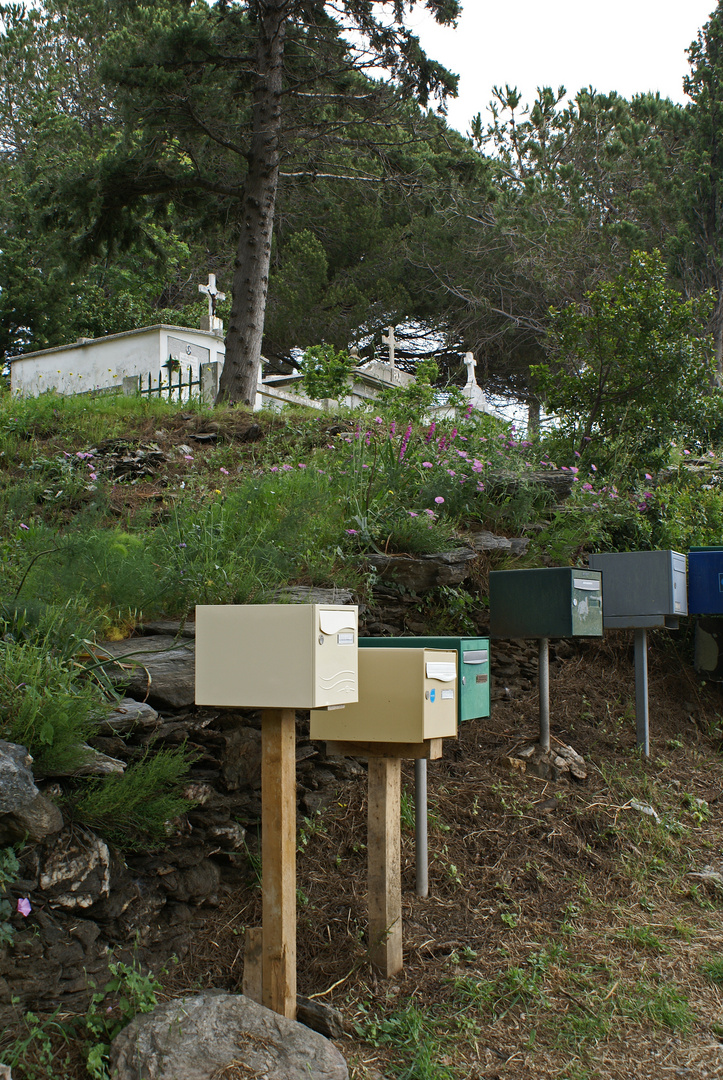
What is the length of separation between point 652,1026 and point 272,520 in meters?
3.07

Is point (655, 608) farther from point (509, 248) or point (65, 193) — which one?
point (509, 248)

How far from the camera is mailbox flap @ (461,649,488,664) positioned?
3.42m

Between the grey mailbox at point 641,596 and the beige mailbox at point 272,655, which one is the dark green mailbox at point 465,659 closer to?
the beige mailbox at point 272,655

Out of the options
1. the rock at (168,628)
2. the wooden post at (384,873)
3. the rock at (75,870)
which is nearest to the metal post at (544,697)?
the wooden post at (384,873)

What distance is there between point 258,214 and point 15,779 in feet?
31.1

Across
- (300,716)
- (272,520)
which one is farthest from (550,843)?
(272,520)

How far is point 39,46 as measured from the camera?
22219 millimetres

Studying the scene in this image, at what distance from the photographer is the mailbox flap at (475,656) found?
11.2ft

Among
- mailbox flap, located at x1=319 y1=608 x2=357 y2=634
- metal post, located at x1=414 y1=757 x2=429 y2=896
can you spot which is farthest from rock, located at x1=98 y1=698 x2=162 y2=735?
metal post, located at x1=414 y1=757 x2=429 y2=896

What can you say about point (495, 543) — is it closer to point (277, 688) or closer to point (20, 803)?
point (277, 688)

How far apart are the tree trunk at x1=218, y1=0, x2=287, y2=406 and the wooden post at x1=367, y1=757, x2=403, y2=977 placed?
7618 millimetres

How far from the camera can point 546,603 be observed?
14.1 ft

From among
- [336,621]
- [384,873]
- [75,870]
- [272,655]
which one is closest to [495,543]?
[384,873]

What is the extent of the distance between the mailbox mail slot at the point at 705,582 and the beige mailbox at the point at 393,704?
299 centimetres
